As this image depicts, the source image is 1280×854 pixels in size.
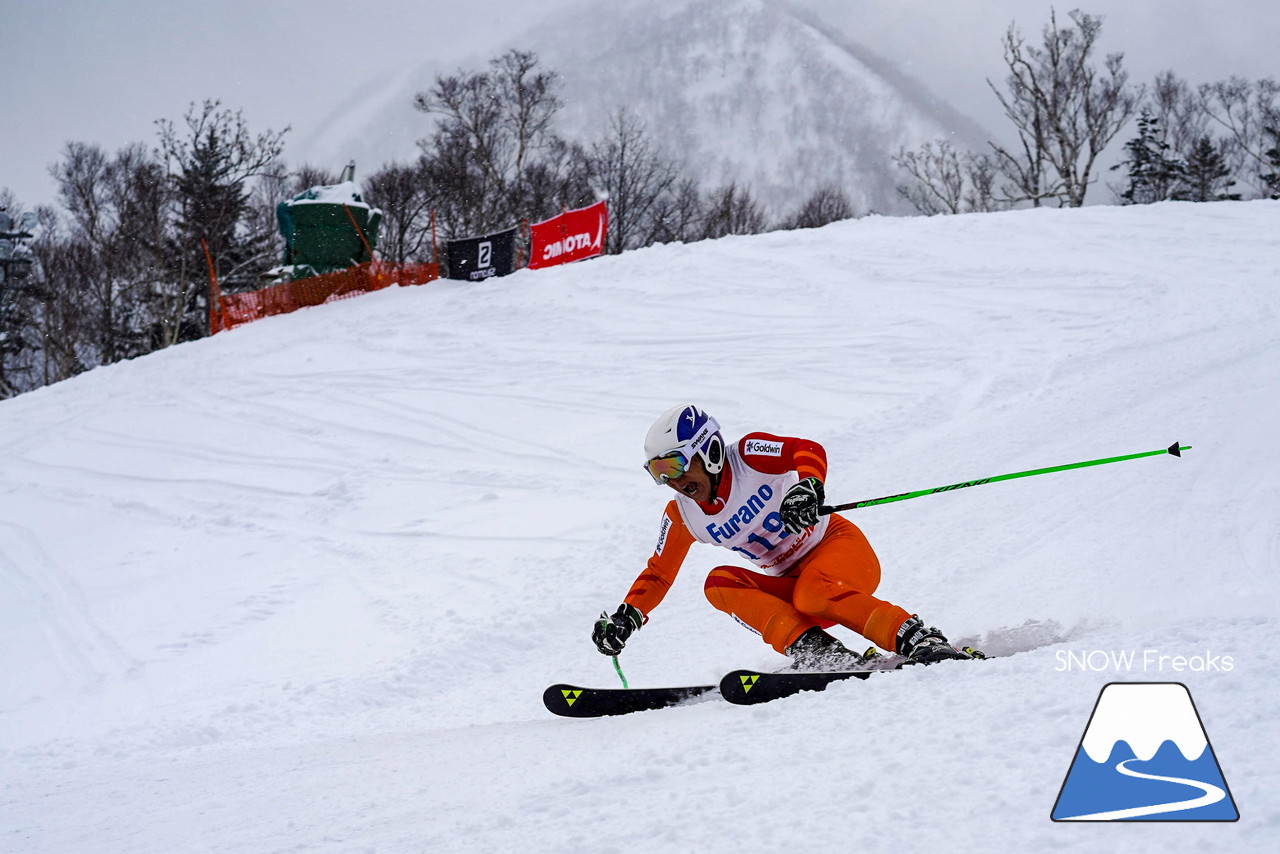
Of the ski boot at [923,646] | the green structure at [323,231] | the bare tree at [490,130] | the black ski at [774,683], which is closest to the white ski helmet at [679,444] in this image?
the black ski at [774,683]

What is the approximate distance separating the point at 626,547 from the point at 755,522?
3.25 m

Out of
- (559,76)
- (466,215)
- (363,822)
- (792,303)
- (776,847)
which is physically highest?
(559,76)

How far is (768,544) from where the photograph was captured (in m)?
4.29

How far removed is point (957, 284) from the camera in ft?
43.9

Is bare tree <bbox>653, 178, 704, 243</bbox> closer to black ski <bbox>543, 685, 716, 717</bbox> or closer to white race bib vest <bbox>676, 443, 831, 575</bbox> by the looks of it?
white race bib vest <bbox>676, 443, 831, 575</bbox>

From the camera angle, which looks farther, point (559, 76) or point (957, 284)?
point (559, 76)

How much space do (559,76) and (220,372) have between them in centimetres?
2187

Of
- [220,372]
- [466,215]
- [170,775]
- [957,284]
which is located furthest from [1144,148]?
[170,775]

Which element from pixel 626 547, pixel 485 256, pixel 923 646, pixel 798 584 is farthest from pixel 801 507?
pixel 485 256

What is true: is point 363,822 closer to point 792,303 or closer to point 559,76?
point 792,303

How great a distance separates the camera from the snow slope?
2627 millimetres

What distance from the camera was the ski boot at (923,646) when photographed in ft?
11.2

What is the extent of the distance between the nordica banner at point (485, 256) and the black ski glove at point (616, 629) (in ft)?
50.2

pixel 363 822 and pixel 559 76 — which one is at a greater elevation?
pixel 559 76
